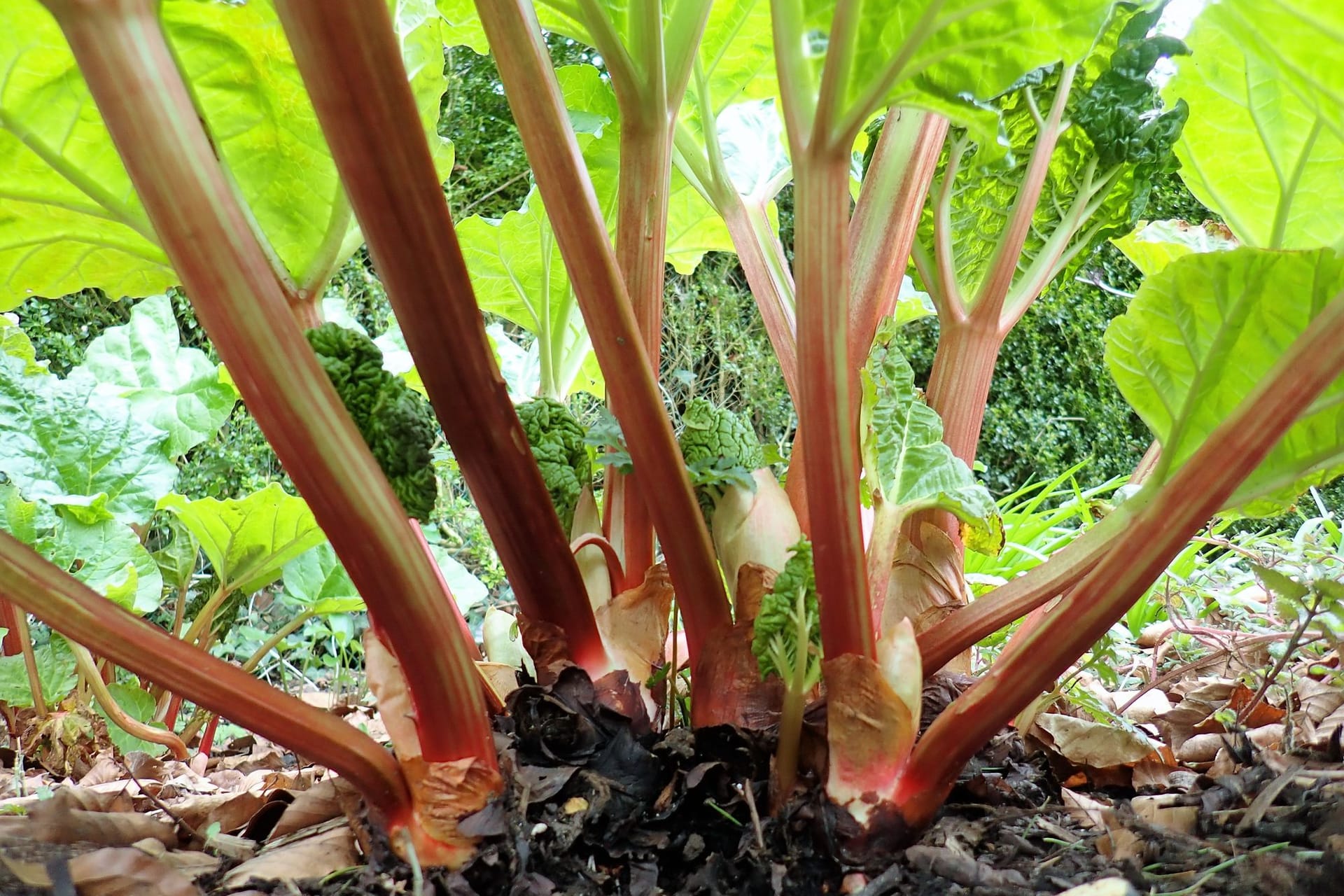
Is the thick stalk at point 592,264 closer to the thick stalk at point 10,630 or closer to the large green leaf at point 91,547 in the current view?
the large green leaf at point 91,547

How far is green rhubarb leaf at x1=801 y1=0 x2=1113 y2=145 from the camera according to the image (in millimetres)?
631

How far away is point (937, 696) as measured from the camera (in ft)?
2.61

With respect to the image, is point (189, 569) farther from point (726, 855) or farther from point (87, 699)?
point (726, 855)

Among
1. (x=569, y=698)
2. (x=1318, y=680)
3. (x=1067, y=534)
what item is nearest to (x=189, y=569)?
(x=569, y=698)

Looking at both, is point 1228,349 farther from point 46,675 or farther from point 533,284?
point 46,675

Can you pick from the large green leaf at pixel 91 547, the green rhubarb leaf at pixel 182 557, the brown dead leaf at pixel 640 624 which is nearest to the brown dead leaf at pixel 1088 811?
the brown dead leaf at pixel 640 624

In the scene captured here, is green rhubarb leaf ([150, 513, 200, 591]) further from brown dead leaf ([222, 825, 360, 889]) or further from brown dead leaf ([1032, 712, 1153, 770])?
brown dead leaf ([1032, 712, 1153, 770])

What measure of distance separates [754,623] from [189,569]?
3.84 ft

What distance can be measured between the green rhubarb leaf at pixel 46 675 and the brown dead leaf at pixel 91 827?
21.5 inches

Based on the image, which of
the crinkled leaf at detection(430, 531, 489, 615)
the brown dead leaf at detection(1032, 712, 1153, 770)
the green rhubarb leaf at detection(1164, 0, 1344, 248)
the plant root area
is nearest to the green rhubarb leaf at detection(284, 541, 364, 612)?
the crinkled leaf at detection(430, 531, 489, 615)

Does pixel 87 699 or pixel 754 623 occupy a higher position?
pixel 87 699

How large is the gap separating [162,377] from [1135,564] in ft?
4.82

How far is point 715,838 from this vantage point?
26.9 inches

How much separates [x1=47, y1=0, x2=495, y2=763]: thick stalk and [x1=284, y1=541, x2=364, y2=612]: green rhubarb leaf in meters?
0.68
